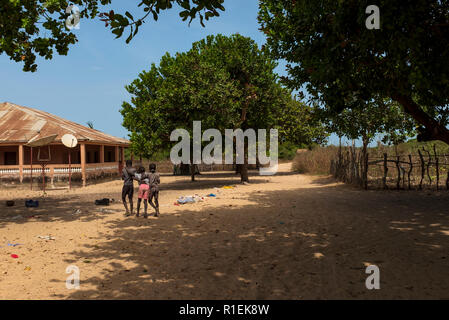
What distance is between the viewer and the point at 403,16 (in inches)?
191

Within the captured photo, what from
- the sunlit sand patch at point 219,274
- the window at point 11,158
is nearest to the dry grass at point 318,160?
the sunlit sand patch at point 219,274

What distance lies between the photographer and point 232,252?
20.2ft

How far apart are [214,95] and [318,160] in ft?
45.1

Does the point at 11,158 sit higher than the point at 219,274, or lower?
higher

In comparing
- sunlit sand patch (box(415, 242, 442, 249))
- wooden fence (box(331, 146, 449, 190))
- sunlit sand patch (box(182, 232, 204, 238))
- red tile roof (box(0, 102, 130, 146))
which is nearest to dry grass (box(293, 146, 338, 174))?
wooden fence (box(331, 146, 449, 190))

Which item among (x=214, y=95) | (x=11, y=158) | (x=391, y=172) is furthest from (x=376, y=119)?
(x=11, y=158)

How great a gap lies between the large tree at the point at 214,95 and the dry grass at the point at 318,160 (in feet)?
20.4

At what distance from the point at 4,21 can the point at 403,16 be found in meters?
10.6

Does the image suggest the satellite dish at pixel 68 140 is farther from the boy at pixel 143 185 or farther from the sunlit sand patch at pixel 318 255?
the sunlit sand patch at pixel 318 255

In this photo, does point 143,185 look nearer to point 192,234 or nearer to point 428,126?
point 192,234

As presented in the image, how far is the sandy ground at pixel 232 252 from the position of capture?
14.3ft

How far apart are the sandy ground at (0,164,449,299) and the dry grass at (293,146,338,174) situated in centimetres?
1511

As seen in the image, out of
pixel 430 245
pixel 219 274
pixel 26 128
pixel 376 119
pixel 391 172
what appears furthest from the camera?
pixel 26 128

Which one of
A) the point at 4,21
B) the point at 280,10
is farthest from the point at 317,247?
the point at 4,21
